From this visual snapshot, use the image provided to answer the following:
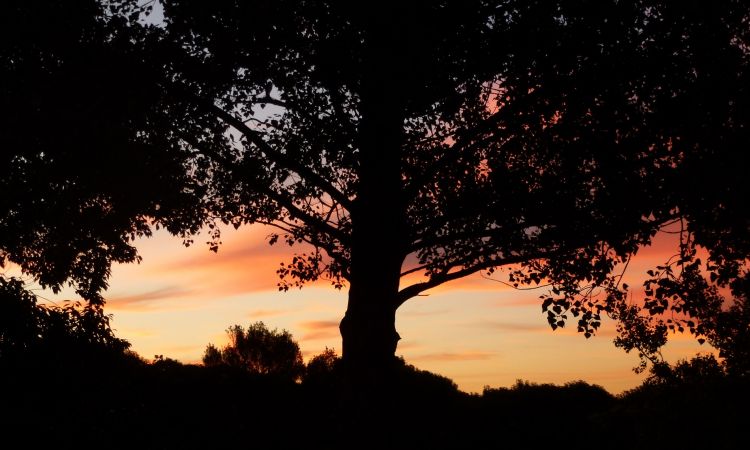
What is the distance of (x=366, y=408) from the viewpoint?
13961 mm

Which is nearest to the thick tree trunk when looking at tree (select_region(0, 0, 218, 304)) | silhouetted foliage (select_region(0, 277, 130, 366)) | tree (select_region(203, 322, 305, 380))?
tree (select_region(0, 0, 218, 304))

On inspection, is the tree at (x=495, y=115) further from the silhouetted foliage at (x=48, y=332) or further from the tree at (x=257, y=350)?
the tree at (x=257, y=350)

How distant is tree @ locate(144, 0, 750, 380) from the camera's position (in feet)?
44.5

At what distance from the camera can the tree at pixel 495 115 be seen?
13578 millimetres

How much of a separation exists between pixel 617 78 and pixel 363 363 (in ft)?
26.5

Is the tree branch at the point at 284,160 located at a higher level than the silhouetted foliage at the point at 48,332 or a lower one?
higher

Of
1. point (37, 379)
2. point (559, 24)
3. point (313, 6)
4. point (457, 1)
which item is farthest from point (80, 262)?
point (559, 24)

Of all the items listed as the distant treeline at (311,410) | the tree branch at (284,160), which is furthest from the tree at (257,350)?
the tree branch at (284,160)

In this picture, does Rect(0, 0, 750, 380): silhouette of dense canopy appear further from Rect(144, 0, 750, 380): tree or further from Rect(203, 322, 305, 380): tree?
Rect(203, 322, 305, 380): tree

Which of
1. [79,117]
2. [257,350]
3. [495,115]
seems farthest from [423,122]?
[257,350]

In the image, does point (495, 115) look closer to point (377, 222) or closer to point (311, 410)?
point (377, 222)

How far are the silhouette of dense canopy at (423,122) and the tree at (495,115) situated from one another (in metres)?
0.05

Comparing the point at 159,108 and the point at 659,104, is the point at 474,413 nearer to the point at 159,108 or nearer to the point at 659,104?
the point at 659,104

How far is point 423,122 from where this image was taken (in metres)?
17.2
